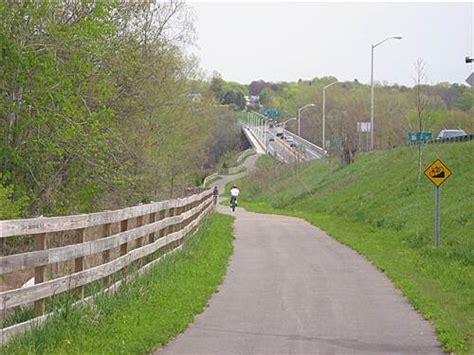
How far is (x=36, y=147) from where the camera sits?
20016 millimetres

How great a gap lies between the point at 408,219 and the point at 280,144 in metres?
90.5

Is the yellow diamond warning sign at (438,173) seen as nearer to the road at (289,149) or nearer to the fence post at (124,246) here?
the fence post at (124,246)

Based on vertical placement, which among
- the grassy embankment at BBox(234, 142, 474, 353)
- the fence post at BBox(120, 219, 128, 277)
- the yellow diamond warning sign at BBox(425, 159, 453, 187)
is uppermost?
the yellow diamond warning sign at BBox(425, 159, 453, 187)

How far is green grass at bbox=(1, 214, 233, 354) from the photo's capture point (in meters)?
8.11

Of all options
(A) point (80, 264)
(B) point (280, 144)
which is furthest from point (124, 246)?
(B) point (280, 144)

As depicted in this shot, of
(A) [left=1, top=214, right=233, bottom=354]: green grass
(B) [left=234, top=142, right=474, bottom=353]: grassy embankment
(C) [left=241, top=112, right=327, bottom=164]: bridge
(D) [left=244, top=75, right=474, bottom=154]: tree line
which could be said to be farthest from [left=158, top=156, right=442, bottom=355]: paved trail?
(C) [left=241, top=112, right=327, bottom=164]: bridge

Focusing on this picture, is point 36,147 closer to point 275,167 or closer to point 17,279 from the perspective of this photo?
point 17,279

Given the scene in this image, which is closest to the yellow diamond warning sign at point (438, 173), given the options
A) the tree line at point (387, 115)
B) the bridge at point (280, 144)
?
the tree line at point (387, 115)

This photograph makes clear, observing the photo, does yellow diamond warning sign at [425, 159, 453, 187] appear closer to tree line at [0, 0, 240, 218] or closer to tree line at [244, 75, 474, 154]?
tree line at [0, 0, 240, 218]

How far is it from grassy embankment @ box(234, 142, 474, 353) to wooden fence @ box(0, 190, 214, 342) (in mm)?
4184

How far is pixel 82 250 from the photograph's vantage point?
9570 mm

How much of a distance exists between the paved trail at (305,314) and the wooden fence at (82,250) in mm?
1309

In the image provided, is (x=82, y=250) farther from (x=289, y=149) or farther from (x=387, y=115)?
(x=289, y=149)

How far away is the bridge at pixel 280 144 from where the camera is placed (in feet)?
295
